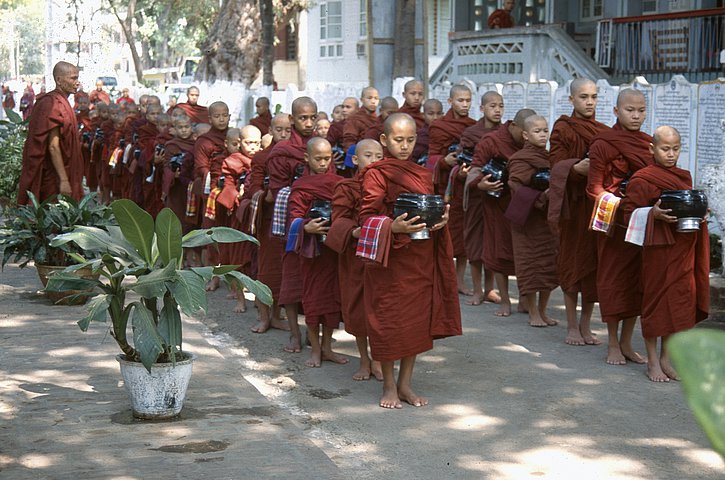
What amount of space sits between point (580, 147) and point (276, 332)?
2.71 metres

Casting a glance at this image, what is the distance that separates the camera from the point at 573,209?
6914mm

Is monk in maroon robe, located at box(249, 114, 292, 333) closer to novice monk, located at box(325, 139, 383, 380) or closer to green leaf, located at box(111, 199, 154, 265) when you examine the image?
novice monk, located at box(325, 139, 383, 380)

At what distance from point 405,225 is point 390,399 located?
3.54 ft

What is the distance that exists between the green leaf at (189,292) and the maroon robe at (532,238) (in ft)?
12.0

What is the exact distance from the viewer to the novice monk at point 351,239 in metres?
5.62

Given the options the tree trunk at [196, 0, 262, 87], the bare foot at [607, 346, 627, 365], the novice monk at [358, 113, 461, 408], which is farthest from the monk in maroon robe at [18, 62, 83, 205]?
the tree trunk at [196, 0, 262, 87]

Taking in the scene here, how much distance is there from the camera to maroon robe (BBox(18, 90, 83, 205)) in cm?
809

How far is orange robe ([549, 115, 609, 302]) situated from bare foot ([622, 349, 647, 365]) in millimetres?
500

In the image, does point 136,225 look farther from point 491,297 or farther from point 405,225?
point 491,297

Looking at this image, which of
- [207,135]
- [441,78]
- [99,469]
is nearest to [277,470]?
[99,469]

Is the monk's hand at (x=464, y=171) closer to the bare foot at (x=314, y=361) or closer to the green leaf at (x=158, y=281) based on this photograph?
the bare foot at (x=314, y=361)

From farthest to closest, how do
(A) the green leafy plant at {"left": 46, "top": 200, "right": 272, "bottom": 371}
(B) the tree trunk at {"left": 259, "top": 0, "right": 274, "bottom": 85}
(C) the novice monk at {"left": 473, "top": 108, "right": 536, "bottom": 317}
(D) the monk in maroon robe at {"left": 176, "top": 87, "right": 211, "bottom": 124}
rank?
(B) the tree trunk at {"left": 259, "top": 0, "right": 274, "bottom": 85}, (D) the monk in maroon robe at {"left": 176, "top": 87, "right": 211, "bottom": 124}, (C) the novice monk at {"left": 473, "top": 108, "right": 536, "bottom": 317}, (A) the green leafy plant at {"left": 46, "top": 200, "right": 272, "bottom": 371}

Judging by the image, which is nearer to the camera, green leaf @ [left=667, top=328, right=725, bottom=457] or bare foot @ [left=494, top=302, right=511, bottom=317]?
green leaf @ [left=667, top=328, right=725, bottom=457]

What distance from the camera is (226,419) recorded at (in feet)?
15.7
